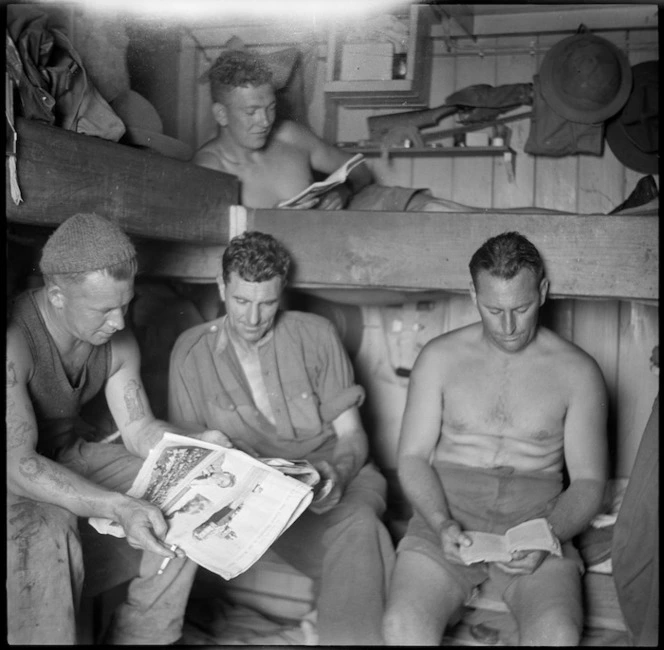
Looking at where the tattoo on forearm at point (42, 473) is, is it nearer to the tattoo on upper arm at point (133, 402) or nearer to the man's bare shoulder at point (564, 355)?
the tattoo on upper arm at point (133, 402)

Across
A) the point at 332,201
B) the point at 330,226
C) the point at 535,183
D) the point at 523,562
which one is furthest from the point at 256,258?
the point at 535,183

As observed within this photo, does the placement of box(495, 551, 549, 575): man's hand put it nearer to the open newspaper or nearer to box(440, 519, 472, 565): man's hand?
box(440, 519, 472, 565): man's hand

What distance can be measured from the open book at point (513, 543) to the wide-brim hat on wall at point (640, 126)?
1614 mm

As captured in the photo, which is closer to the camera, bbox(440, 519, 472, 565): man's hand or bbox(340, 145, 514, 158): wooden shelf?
bbox(440, 519, 472, 565): man's hand

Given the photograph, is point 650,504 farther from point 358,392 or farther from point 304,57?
point 304,57

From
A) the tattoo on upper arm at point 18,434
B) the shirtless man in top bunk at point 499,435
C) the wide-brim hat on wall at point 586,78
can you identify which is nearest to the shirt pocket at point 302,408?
the shirtless man in top bunk at point 499,435

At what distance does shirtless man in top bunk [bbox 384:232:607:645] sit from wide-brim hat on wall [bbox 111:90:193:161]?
0.94m

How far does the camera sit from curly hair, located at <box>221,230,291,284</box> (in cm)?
209

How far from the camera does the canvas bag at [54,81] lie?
1.67 m

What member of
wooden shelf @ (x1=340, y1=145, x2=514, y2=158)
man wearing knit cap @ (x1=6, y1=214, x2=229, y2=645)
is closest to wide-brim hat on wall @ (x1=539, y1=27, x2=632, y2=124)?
wooden shelf @ (x1=340, y1=145, x2=514, y2=158)

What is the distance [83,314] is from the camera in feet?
5.90

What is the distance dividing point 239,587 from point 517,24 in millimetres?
2154

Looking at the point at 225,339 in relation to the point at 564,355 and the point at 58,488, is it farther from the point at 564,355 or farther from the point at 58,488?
the point at 564,355

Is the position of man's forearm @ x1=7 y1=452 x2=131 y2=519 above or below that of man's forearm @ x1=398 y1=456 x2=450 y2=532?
above
